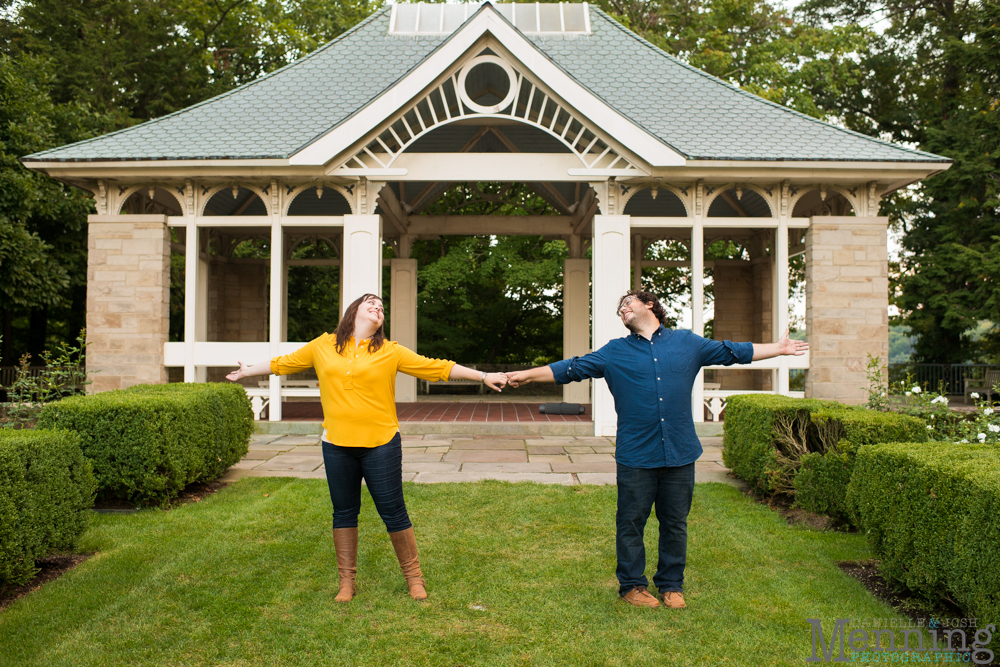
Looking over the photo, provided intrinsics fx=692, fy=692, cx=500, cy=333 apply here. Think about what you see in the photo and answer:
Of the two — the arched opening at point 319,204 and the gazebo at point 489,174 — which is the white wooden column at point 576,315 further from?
the arched opening at point 319,204

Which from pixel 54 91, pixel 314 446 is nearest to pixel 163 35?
pixel 54 91

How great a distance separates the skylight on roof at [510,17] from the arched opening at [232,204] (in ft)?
13.7

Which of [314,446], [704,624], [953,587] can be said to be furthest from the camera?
[314,446]

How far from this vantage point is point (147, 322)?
9812mm

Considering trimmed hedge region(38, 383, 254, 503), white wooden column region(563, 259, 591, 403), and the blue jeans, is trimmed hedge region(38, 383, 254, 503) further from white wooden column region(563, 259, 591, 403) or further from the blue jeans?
white wooden column region(563, 259, 591, 403)

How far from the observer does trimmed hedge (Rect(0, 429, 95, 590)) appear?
373 cm

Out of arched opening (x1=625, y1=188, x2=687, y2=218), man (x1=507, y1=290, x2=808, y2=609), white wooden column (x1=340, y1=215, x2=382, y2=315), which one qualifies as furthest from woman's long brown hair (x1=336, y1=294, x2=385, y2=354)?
arched opening (x1=625, y1=188, x2=687, y2=218)

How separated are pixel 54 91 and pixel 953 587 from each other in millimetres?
23337

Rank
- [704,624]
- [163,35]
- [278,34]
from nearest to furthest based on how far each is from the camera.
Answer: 1. [704,624]
2. [163,35]
3. [278,34]

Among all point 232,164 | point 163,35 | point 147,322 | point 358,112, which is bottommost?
point 147,322

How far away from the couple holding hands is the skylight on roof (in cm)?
1065

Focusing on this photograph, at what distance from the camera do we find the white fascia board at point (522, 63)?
9.07 m

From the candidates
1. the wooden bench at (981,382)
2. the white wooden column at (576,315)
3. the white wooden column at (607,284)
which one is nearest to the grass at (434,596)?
the white wooden column at (607,284)

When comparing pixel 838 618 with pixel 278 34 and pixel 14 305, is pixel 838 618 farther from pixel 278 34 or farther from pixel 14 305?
pixel 278 34
